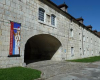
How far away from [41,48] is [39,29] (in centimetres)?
540

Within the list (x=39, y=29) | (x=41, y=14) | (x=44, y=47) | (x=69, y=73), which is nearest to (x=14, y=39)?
(x=39, y=29)

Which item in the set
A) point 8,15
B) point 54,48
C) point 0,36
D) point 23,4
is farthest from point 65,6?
point 0,36

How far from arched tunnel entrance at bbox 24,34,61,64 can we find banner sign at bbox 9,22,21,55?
Answer: 14.5ft

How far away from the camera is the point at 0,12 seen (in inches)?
254

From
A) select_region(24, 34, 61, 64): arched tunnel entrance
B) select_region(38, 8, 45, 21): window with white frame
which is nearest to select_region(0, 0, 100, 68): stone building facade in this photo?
select_region(24, 34, 61, 64): arched tunnel entrance

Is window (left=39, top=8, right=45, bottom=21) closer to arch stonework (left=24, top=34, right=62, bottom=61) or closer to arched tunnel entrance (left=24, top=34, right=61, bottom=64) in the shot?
arch stonework (left=24, top=34, right=62, bottom=61)

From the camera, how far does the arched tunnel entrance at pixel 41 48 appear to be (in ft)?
40.4

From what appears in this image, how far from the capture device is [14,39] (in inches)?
278

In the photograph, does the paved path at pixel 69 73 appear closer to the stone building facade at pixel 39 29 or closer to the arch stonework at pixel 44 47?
the stone building facade at pixel 39 29

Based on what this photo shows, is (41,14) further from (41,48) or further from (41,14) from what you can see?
(41,48)

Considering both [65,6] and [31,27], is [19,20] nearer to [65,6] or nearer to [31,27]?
[31,27]

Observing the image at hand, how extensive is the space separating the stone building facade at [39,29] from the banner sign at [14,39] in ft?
0.69

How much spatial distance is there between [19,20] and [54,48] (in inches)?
270

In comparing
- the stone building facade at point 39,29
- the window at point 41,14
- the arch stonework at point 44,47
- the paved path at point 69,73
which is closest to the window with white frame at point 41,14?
the window at point 41,14
